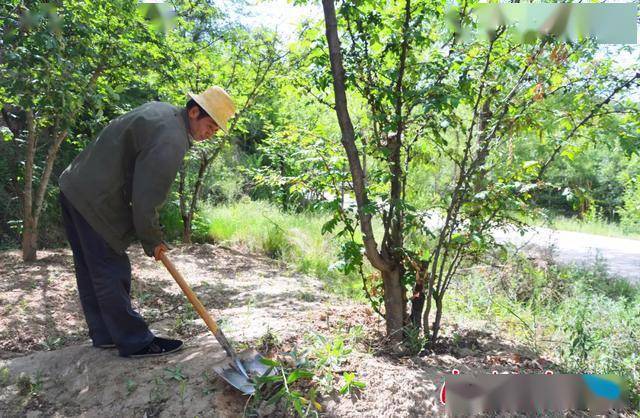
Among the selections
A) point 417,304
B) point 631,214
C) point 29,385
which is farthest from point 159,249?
point 631,214

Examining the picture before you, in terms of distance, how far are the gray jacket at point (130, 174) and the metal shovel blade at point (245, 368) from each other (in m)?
0.83

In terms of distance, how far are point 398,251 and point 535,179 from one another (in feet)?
3.45

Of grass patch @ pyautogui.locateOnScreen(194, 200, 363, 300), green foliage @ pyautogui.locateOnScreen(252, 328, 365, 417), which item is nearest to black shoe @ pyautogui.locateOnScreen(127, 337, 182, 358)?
green foliage @ pyautogui.locateOnScreen(252, 328, 365, 417)

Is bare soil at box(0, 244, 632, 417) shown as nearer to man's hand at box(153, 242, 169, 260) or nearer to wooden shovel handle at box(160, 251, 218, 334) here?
wooden shovel handle at box(160, 251, 218, 334)

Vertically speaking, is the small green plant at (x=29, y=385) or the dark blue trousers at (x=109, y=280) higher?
the dark blue trousers at (x=109, y=280)

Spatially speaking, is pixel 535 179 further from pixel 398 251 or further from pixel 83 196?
pixel 83 196

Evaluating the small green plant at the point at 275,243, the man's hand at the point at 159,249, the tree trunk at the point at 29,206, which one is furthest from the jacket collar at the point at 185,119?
the small green plant at the point at 275,243

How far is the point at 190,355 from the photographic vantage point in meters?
2.90

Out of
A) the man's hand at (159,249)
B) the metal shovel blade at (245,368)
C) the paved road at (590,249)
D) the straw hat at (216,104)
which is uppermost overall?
the straw hat at (216,104)

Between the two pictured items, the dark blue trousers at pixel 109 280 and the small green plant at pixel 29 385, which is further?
the dark blue trousers at pixel 109 280

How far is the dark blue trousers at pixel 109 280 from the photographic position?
9.24 ft

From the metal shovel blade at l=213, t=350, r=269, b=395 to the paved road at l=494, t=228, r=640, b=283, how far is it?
462 cm

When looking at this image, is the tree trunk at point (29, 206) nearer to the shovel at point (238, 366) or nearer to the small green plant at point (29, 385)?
the small green plant at point (29, 385)

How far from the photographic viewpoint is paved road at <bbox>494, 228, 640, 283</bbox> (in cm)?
714
